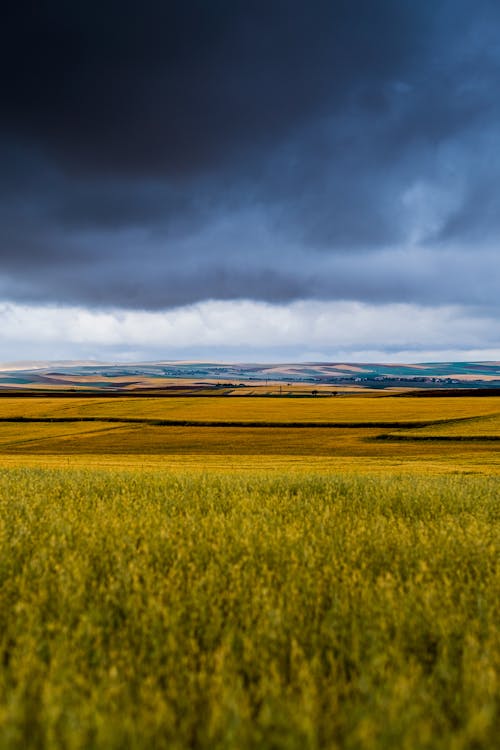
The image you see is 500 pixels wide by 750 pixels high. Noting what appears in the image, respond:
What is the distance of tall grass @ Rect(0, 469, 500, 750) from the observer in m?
2.86

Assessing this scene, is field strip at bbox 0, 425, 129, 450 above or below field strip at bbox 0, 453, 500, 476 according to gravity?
below

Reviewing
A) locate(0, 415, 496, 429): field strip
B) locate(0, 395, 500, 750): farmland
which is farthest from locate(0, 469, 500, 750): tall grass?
locate(0, 415, 496, 429): field strip

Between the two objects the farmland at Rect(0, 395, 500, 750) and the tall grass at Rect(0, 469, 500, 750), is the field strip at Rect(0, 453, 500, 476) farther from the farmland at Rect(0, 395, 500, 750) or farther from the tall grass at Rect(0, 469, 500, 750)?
the tall grass at Rect(0, 469, 500, 750)

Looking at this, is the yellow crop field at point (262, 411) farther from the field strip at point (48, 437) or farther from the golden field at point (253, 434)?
the field strip at point (48, 437)

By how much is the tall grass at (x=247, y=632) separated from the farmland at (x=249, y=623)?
0.06ft

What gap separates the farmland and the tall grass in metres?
0.02

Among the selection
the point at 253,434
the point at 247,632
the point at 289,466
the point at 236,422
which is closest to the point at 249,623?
the point at 247,632

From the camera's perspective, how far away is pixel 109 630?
158 inches

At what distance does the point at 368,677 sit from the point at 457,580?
87.9 inches

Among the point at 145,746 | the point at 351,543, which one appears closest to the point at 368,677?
the point at 145,746

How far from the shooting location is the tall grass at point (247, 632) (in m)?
2.86

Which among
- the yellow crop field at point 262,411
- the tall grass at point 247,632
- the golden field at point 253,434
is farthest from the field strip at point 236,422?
the tall grass at point 247,632

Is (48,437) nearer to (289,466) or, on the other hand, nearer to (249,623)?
(289,466)

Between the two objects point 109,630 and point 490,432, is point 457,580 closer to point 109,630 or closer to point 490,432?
point 109,630
